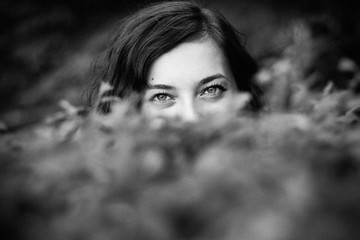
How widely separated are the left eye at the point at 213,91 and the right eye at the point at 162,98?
20 centimetres

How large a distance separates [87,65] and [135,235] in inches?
164

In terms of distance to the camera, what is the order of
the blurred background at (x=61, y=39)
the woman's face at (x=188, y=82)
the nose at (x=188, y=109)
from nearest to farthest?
1. the nose at (x=188, y=109)
2. the woman's face at (x=188, y=82)
3. the blurred background at (x=61, y=39)

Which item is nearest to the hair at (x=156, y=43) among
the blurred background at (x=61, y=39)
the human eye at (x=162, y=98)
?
the human eye at (x=162, y=98)

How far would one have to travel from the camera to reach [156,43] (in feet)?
8.27

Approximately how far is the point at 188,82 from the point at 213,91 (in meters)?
0.22

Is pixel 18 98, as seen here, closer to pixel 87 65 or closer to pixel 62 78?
pixel 62 78

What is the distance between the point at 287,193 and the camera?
64cm

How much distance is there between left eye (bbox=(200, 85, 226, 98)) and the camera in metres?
2.35

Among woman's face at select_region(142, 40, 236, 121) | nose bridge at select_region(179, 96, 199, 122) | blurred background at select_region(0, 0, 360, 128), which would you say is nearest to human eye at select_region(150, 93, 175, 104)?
woman's face at select_region(142, 40, 236, 121)

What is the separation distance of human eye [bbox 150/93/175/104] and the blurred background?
2.17 metres

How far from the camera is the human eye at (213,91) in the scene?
2345 millimetres

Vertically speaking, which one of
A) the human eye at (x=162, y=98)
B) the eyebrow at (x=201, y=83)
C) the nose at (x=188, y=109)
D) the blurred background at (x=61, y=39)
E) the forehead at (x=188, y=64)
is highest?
the blurred background at (x=61, y=39)

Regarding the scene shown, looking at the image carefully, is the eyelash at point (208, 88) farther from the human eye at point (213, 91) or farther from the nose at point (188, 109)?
the nose at point (188, 109)

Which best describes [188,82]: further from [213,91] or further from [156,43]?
[156,43]
